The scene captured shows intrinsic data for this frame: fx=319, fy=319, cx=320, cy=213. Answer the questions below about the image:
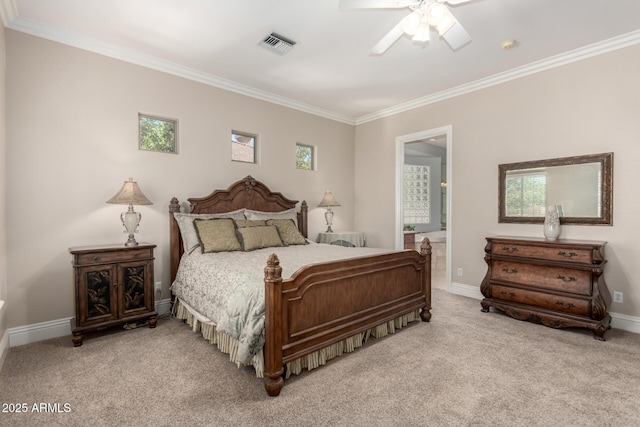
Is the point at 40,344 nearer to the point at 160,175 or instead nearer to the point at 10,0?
the point at 160,175

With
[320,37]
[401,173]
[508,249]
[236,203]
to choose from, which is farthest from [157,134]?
[508,249]

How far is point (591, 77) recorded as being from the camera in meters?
3.42

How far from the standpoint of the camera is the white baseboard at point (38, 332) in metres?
2.84

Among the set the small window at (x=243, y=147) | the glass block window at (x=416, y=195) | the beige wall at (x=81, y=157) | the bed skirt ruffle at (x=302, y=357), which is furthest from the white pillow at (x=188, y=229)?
the glass block window at (x=416, y=195)

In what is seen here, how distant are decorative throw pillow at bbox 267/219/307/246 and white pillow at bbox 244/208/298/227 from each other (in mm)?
Answer: 163

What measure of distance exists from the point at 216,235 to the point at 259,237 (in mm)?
494

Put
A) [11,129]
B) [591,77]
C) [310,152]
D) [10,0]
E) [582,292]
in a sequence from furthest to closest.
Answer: [310,152]
[591,77]
[582,292]
[11,129]
[10,0]

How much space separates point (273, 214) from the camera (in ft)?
14.6

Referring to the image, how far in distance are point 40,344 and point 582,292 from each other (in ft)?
16.8

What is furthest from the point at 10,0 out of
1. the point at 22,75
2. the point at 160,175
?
the point at 160,175

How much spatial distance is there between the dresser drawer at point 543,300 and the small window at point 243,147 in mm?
3598

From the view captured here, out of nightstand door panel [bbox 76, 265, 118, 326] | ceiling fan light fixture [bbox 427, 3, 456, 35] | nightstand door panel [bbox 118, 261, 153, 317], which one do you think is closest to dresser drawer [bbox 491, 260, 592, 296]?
ceiling fan light fixture [bbox 427, 3, 456, 35]

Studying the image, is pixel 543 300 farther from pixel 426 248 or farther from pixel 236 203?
pixel 236 203

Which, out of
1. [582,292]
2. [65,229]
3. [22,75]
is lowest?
[582,292]
